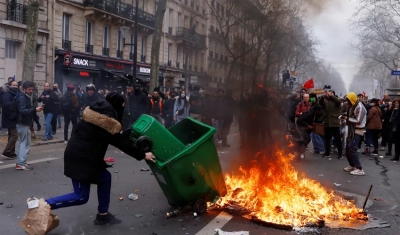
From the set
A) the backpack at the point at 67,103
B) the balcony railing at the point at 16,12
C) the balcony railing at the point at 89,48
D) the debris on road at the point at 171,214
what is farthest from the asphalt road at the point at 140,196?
the balcony railing at the point at 89,48

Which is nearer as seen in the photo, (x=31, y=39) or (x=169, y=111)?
(x=31, y=39)

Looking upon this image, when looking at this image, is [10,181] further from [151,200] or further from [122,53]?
[122,53]

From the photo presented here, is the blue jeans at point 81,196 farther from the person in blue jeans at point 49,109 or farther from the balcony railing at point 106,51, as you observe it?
the balcony railing at point 106,51

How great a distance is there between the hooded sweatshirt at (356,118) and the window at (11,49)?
667 inches

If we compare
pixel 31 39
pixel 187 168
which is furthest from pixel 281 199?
pixel 31 39

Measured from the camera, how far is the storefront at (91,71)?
73.6 ft

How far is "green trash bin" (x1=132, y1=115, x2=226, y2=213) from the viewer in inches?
176

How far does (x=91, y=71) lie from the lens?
81.4 ft

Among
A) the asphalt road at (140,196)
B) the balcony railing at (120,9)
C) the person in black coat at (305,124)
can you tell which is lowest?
the asphalt road at (140,196)

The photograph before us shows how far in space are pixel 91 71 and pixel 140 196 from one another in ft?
66.6

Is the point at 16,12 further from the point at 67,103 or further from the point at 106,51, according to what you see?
the point at 67,103

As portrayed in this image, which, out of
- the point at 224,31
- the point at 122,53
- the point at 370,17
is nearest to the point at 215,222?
the point at 224,31

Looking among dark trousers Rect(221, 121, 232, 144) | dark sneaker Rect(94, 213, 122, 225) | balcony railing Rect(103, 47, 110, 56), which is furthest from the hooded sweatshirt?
balcony railing Rect(103, 47, 110, 56)

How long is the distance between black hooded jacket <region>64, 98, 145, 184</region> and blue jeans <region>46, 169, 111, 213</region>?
136 millimetres
